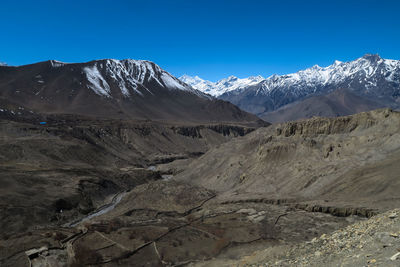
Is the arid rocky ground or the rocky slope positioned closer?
the arid rocky ground

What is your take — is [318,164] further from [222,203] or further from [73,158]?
[73,158]

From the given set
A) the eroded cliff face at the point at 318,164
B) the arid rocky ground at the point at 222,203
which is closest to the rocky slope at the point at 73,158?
the arid rocky ground at the point at 222,203

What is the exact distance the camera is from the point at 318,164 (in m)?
58.3

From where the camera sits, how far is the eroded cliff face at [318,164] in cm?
4828

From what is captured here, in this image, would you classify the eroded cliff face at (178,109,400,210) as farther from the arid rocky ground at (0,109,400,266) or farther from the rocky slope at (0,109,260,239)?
the rocky slope at (0,109,260,239)

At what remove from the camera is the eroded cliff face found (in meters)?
48.3

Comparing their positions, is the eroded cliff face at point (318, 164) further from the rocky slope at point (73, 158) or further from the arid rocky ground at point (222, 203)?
the rocky slope at point (73, 158)

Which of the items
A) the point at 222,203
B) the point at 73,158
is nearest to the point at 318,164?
the point at 222,203

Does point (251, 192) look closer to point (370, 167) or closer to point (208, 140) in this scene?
point (370, 167)

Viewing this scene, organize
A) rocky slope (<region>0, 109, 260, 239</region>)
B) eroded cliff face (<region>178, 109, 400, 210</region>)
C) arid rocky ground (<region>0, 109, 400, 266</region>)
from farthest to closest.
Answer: rocky slope (<region>0, 109, 260, 239</region>), eroded cliff face (<region>178, 109, 400, 210</region>), arid rocky ground (<region>0, 109, 400, 266</region>)

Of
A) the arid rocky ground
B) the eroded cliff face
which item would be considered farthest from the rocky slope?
the eroded cliff face

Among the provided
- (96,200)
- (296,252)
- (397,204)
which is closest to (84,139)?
(96,200)

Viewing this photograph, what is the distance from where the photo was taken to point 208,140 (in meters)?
160

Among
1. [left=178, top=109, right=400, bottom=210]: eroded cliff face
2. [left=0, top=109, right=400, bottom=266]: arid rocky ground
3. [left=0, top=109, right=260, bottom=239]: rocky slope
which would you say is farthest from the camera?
[left=0, top=109, right=260, bottom=239]: rocky slope
